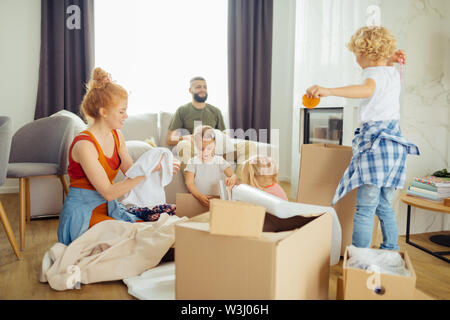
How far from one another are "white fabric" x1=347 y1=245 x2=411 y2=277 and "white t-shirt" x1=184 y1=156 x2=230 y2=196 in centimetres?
112

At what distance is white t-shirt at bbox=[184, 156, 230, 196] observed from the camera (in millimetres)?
2256

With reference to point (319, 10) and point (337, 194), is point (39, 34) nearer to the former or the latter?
point (319, 10)

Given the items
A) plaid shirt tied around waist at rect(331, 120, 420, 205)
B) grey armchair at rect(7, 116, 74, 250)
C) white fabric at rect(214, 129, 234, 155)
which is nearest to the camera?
plaid shirt tied around waist at rect(331, 120, 420, 205)

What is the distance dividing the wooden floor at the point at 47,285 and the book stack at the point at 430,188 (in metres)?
0.30

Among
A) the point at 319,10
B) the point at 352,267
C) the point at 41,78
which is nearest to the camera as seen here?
the point at 352,267

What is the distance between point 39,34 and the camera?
3.72 metres

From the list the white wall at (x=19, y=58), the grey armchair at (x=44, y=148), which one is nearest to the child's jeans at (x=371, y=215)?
the grey armchair at (x=44, y=148)

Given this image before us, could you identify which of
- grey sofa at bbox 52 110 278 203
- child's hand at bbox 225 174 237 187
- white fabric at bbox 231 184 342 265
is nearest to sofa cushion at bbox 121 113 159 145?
grey sofa at bbox 52 110 278 203

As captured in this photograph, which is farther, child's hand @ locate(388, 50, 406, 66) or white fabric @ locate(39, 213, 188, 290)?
child's hand @ locate(388, 50, 406, 66)

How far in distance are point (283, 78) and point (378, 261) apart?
356 cm

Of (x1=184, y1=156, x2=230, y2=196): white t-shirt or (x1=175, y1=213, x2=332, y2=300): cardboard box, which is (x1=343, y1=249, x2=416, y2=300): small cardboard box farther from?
(x1=184, y1=156, x2=230, y2=196): white t-shirt

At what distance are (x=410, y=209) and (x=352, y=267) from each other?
4.07ft
